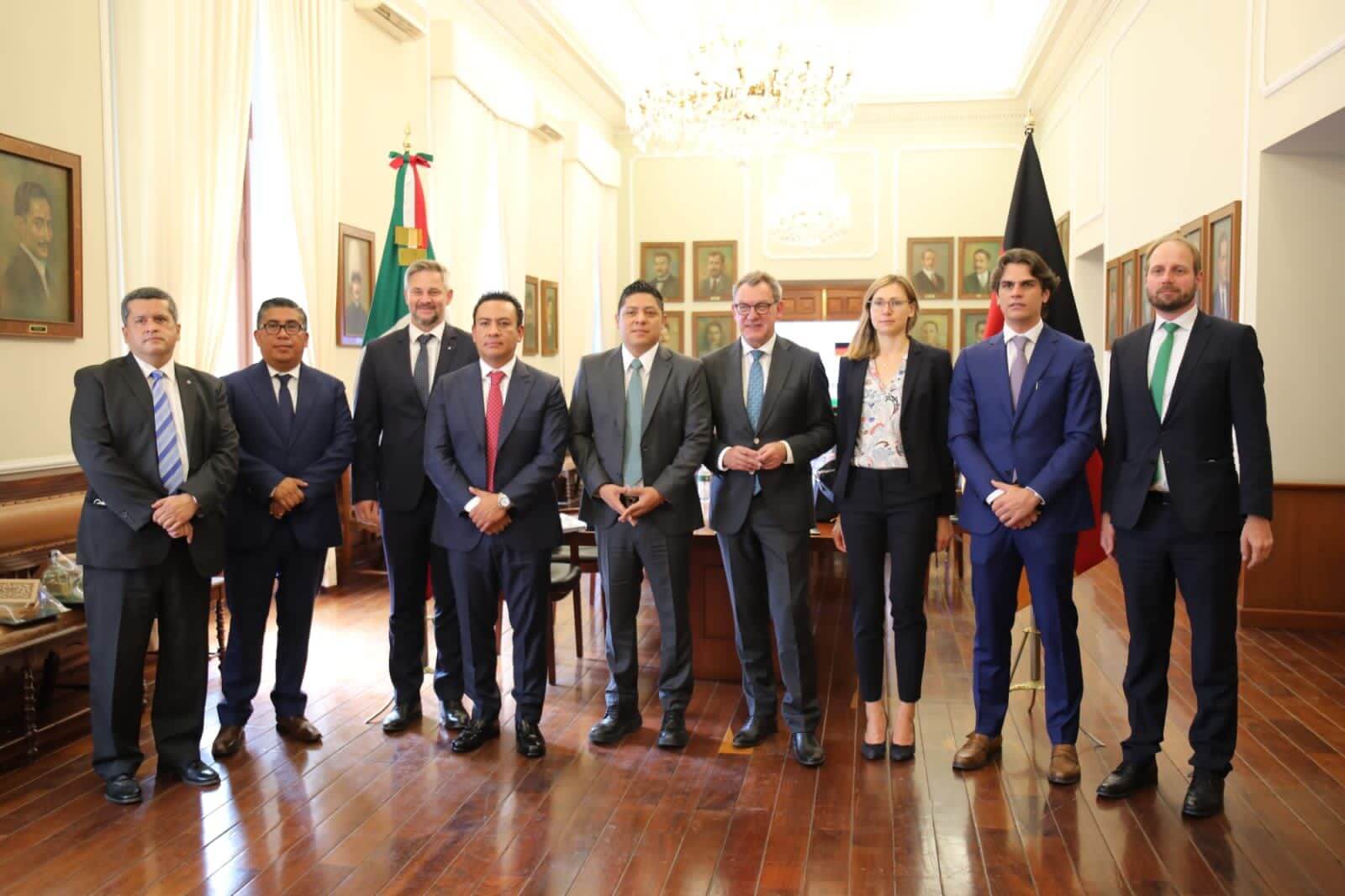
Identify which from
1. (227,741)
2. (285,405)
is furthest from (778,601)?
(227,741)

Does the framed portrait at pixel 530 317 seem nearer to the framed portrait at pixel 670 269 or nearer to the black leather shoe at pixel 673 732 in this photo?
the framed portrait at pixel 670 269

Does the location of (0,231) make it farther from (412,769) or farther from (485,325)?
(412,769)

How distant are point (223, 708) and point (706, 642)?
220 centimetres

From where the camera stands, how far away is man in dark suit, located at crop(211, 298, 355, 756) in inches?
169

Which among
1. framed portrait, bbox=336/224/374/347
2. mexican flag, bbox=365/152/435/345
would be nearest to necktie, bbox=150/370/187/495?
mexican flag, bbox=365/152/435/345

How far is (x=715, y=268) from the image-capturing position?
14836 mm

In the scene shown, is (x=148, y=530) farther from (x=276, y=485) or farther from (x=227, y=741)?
(x=227, y=741)

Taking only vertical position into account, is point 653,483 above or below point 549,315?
below

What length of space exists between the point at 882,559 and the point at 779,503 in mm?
436

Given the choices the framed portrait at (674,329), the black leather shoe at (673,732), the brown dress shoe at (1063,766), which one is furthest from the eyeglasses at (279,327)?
the framed portrait at (674,329)

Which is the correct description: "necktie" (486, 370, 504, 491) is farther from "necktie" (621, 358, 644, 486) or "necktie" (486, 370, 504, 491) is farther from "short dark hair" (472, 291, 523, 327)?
"necktie" (621, 358, 644, 486)

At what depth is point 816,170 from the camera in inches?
555

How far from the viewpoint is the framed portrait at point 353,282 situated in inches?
305

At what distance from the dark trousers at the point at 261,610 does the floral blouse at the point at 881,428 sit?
2.19m
